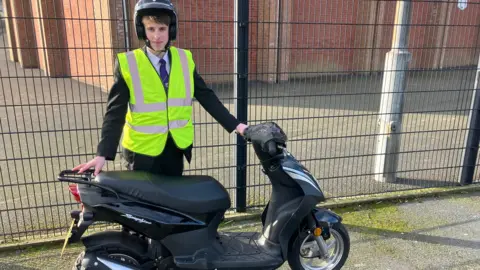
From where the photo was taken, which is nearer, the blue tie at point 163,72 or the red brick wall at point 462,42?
the blue tie at point 163,72

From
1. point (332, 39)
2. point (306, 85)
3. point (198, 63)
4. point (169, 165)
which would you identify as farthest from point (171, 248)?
point (332, 39)

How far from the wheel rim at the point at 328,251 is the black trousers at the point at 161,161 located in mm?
1122

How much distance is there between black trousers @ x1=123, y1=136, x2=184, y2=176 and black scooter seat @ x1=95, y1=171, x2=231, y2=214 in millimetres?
285

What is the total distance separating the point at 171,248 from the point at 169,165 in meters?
0.67

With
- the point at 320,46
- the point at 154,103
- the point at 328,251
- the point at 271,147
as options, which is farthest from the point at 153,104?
the point at 320,46

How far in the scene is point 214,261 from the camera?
2.48m

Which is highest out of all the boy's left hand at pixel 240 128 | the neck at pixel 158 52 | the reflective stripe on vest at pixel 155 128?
the neck at pixel 158 52

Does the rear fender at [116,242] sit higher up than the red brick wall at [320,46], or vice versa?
the red brick wall at [320,46]

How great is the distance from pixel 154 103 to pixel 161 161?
1.63ft

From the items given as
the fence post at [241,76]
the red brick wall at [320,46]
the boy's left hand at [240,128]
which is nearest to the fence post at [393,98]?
the red brick wall at [320,46]

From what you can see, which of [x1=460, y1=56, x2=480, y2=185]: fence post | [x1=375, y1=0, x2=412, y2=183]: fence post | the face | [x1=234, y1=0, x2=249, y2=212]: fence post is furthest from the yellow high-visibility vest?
[x1=460, y1=56, x2=480, y2=185]: fence post

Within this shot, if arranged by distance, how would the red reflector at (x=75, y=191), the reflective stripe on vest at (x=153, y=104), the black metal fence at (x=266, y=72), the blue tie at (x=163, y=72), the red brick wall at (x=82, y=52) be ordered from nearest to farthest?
the red reflector at (x=75, y=191) → the reflective stripe on vest at (x=153, y=104) → the blue tie at (x=163, y=72) → the red brick wall at (x=82, y=52) → the black metal fence at (x=266, y=72)

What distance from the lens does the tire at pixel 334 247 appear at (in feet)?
9.05

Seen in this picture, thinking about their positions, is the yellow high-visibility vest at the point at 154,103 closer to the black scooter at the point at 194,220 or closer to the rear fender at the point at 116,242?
the black scooter at the point at 194,220
